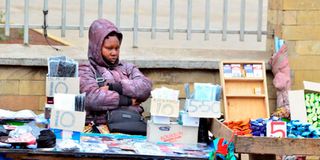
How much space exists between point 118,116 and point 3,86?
175 centimetres

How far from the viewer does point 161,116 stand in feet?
23.0

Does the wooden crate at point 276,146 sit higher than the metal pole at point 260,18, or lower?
lower

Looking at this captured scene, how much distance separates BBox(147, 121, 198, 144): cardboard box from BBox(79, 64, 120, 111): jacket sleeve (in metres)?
0.88

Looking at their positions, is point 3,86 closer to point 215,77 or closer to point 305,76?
point 215,77

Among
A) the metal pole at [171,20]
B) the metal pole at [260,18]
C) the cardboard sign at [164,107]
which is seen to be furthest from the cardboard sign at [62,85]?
the metal pole at [260,18]

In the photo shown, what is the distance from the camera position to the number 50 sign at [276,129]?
20.7 ft

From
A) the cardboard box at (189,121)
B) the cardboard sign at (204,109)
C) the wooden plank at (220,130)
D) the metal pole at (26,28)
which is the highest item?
the metal pole at (26,28)

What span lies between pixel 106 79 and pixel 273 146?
88.3 inches

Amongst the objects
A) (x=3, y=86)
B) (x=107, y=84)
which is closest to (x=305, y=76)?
(x=107, y=84)

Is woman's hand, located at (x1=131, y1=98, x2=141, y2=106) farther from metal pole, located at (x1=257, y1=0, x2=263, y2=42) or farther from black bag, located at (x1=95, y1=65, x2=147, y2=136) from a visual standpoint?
metal pole, located at (x1=257, y1=0, x2=263, y2=42)

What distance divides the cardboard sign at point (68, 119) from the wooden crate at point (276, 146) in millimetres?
1096

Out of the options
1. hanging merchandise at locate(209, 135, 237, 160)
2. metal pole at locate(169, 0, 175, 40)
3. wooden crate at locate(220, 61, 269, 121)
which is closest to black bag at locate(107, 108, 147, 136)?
hanging merchandise at locate(209, 135, 237, 160)

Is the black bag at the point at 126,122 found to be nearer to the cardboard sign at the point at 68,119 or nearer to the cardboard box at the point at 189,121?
the cardboard box at the point at 189,121

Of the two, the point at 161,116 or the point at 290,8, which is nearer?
→ the point at 161,116
